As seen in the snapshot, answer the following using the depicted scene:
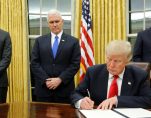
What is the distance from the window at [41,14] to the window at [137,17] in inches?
49.5

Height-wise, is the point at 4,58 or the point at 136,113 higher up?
the point at 4,58

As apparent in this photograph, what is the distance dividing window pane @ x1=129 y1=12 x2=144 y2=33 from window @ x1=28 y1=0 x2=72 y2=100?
4.19 ft

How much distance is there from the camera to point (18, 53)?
20.3ft

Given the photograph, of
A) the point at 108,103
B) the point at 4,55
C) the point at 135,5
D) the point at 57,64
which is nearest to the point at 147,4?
the point at 135,5

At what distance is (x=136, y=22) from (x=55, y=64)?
110 inches

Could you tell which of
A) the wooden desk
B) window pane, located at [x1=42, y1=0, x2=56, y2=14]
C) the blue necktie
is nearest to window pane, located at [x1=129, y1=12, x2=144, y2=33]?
window pane, located at [x1=42, y1=0, x2=56, y2=14]

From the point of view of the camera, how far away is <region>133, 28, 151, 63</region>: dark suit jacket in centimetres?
456

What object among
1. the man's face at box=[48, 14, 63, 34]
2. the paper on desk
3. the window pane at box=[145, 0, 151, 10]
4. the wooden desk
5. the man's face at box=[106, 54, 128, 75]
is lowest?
the wooden desk

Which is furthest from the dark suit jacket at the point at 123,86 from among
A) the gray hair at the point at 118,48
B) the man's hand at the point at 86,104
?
the gray hair at the point at 118,48

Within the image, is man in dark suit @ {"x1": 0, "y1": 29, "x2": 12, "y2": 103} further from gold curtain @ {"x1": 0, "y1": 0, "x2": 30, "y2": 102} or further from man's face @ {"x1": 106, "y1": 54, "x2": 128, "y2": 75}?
man's face @ {"x1": 106, "y1": 54, "x2": 128, "y2": 75}

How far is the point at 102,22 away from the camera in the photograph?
618 centimetres

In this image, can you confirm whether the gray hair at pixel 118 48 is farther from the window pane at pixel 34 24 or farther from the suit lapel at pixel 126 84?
the window pane at pixel 34 24

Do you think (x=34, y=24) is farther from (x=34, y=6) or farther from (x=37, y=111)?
(x=37, y=111)

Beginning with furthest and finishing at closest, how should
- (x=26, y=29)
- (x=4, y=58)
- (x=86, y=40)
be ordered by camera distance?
(x=26, y=29)
(x=86, y=40)
(x=4, y=58)
